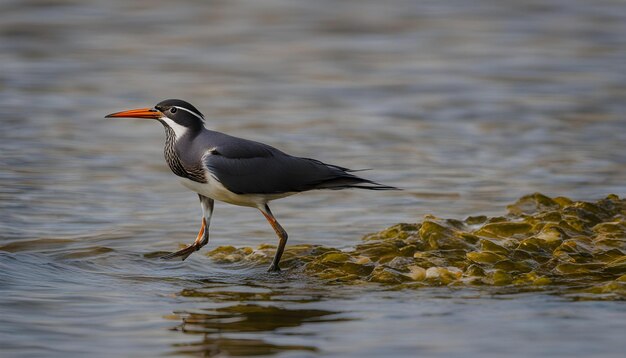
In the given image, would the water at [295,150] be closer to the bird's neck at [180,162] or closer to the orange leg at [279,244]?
the orange leg at [279,244]

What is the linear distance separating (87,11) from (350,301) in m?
13.8

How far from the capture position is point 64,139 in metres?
13.0

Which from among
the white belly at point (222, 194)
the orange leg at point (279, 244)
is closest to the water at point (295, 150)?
the orange leg at point (279, 244)

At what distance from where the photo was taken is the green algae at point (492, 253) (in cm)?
772

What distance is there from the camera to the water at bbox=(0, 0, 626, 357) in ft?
Answer: 21.9

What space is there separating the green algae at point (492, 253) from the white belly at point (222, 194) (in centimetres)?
44

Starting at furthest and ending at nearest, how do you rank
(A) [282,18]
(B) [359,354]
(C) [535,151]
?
1. (A) [282,18]
2. (C) [535,151]
3. (B) [359,354]

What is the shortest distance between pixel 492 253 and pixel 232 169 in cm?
189

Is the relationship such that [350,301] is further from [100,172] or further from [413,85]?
[413,85]

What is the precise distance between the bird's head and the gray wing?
263 millimetres

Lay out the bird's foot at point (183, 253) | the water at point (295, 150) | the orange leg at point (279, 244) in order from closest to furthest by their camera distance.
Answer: the water at point (295, 150), the orange leg at point (279, 244), the bird's foot at point (183, 253)

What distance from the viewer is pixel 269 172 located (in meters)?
8.64

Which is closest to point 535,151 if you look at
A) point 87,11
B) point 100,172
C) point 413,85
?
point 413,85

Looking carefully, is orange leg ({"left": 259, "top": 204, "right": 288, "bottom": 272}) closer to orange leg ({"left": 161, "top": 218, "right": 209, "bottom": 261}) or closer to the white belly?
the white belly
